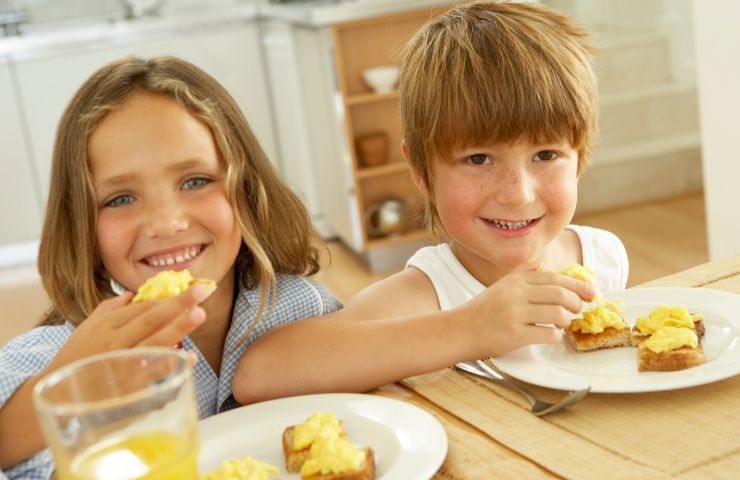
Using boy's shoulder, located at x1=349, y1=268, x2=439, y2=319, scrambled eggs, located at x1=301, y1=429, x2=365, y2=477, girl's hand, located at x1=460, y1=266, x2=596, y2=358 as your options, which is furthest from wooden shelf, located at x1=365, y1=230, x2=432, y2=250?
scrambled eggs, located at x1=301, y1=429, x2=365, y2=477

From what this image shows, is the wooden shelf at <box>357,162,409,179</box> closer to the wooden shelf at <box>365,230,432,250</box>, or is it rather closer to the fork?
the wooden shelf at <box>365,230,432,250</box>

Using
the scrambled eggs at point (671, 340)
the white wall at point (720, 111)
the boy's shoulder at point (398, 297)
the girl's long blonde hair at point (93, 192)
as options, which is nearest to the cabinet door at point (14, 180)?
the white wall at point (720, 111)

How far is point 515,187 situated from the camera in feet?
3.88

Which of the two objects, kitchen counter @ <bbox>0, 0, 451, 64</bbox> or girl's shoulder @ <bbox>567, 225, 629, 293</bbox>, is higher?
kitchen counter @ <bbox>0, 0, 451, 64</bbox>

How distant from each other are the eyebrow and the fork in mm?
383

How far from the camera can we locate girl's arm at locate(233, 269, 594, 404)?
980 mm

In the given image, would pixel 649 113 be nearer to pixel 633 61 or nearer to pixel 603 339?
pixel 633 61

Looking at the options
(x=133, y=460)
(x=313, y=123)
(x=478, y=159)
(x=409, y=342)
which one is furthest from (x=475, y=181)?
(x=313, y=123)

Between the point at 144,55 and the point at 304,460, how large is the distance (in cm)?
382

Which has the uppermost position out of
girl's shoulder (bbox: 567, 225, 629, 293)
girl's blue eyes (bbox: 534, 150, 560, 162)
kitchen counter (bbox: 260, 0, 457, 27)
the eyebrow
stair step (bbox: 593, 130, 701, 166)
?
kitchen counter (bbox: 260, 0, 457, 27)

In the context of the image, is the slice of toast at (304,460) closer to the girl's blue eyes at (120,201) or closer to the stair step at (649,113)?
the girl's blue eyes at (120,201)

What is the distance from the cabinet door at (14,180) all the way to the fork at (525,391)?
376cm

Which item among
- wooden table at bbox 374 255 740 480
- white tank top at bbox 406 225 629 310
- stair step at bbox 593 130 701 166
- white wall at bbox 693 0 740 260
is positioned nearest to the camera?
wooden table at bbox 374 255 740 480

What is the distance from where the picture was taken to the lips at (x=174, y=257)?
1.10m
